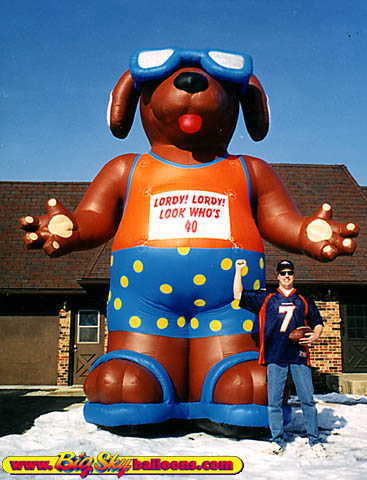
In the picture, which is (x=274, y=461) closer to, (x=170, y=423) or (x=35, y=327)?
(x=170, y=423)

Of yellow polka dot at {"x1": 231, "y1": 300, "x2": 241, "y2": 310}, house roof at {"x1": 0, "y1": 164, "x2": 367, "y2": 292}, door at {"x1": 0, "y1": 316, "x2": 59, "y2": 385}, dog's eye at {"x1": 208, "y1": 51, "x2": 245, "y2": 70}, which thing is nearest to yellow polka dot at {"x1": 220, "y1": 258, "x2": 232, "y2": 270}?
yellow polka dot at {"x1": 231, "y1": 300, "x2": 241, "y2": 310}

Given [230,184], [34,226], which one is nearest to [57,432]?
[34,226]

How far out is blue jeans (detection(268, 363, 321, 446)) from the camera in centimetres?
345

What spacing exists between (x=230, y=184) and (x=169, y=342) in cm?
141

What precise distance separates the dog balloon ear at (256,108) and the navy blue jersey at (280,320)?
183 cm

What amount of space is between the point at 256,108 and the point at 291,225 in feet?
4.04

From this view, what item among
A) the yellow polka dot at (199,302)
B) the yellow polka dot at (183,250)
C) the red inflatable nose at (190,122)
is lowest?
the yellow polka dot at (199,302)

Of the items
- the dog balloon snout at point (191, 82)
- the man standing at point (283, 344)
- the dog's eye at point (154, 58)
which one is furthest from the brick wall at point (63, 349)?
the man standing at point (283, 344)

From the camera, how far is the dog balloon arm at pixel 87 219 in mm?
3976

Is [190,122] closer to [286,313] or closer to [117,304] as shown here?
[117,304]

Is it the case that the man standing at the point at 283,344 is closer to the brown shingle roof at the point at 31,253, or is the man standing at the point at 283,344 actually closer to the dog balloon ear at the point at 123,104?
the dog balloon ear at the point at 123,104

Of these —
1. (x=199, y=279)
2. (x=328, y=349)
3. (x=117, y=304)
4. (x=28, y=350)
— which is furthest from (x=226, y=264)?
(x=28, y=350)

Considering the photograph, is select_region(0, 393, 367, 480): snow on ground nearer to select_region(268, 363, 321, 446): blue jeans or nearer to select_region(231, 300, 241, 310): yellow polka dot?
select_region(268, 363, 321, 446): blue jeans

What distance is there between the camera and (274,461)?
10.3 ft
